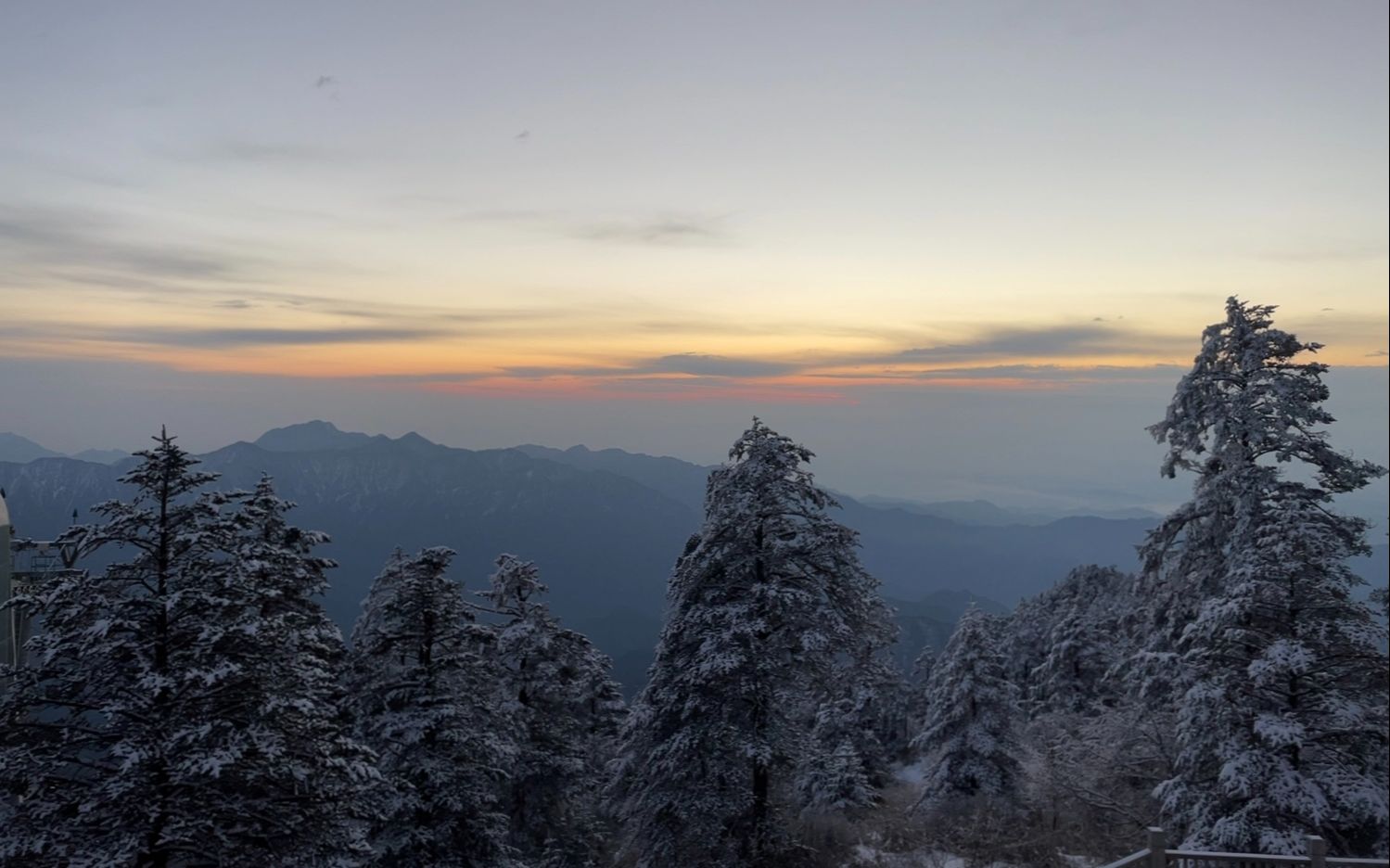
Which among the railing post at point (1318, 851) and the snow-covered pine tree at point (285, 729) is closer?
the railing post at point (1318, 851)

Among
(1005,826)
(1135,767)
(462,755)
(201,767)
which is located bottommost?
(1005,826)

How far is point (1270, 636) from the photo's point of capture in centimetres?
1659

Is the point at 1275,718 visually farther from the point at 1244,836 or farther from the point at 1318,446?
the point at 1318,446

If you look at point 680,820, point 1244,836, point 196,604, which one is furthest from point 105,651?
point 1244,836

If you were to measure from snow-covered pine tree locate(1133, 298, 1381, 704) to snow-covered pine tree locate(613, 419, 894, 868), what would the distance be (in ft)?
23.1

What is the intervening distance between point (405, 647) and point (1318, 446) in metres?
21.1

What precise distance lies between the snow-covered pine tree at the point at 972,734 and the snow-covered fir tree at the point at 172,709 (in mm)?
29683

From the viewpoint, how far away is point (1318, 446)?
18.0 metres

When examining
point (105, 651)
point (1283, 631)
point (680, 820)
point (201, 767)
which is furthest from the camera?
point (680, 820)

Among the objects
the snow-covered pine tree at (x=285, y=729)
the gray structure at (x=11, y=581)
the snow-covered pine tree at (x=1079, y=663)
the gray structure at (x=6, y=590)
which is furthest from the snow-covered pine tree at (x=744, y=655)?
the snow-covered pine tree at (x=1079, y=663)

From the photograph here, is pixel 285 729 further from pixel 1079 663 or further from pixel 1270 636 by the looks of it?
pixel 1079 663

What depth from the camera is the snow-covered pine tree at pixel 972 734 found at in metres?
36.7

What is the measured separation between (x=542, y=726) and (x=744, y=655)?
35.6 ft

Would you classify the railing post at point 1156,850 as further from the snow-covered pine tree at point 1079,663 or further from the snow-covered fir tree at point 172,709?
the snow-covered pine tree at point 1079,663
